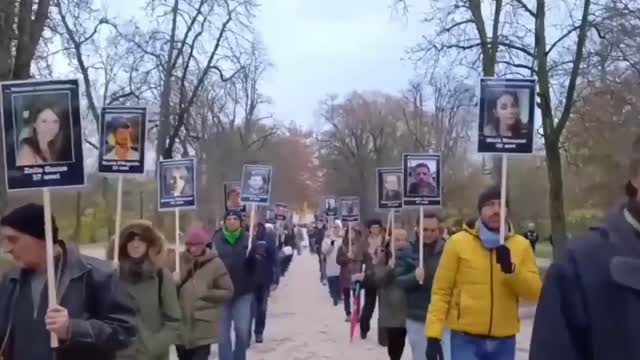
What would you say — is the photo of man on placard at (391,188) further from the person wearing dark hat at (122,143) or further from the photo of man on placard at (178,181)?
the person wearing dark hat at (122,143)

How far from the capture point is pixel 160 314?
699 cm

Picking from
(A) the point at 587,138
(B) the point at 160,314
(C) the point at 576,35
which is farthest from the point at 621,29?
(B) the point at 160,314

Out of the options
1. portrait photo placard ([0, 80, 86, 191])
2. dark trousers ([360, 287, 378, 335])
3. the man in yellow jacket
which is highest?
portrait photo placard ([0, 80, 86, 191])

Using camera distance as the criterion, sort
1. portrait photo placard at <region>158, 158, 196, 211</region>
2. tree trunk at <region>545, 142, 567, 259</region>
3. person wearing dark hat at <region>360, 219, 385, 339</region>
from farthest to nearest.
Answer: tree trunk at <region>545, 142, 567, 259</region> < person wearing dark hat at <region>360, 219, 385, 339</region> < portrait photo placard at <region>158, 158, 196, 211</region>

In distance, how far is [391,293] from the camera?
438 inches

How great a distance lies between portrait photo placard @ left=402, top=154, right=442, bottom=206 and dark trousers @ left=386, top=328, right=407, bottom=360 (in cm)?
216

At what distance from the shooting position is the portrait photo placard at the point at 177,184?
13.7 m

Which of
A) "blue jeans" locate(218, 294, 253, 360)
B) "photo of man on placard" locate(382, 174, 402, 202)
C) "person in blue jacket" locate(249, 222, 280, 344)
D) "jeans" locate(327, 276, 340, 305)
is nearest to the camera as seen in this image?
"blue jeans" locate(218, 294, 253, 360)

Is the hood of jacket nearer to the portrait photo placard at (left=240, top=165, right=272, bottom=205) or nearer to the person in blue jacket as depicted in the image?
the person in blue jacket

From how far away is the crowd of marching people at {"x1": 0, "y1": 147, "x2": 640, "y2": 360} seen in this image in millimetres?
2707

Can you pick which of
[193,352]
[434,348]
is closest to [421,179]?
[193,352]

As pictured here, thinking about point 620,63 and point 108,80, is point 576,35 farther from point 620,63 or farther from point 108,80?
point 108,80

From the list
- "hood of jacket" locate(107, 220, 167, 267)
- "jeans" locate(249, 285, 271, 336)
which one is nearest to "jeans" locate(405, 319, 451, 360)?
"hood of jacket" locate(107, 220, 167, 267)

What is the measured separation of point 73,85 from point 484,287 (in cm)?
295
